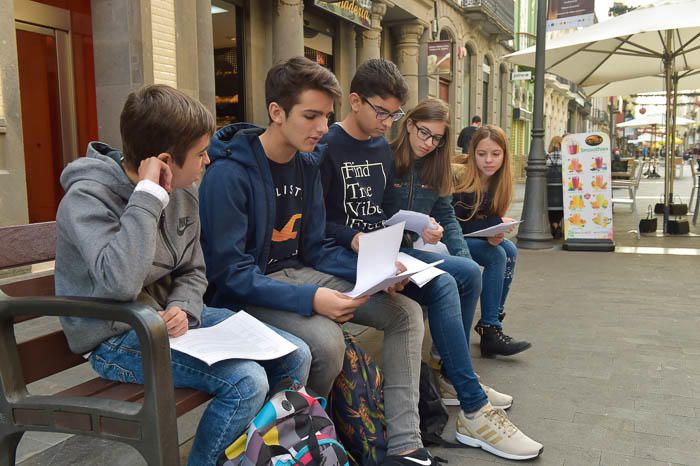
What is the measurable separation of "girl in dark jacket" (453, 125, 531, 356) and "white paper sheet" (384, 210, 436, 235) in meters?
0.76

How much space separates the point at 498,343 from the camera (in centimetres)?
397

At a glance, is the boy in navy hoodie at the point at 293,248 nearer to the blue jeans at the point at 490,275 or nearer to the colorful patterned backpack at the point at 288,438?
the colorful patterned backpack at the point at 288,438

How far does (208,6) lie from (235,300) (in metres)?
7.23

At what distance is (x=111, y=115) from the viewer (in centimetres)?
754

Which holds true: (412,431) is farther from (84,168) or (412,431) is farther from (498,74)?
(498,74)

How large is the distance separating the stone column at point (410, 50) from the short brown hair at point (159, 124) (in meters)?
14.5

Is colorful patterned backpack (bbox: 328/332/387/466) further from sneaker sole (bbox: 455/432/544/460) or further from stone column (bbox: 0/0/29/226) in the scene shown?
stone column (bbox: 0/0/29/226)

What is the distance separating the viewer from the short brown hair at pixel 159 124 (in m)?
1.99

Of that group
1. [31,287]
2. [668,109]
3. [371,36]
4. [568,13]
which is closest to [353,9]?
[371,36]

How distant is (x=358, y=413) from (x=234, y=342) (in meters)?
0.77

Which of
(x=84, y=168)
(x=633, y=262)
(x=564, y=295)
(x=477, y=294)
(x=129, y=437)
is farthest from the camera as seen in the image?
(x=633, y=262)

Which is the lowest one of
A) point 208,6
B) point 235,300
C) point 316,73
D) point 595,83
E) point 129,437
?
point 129,437

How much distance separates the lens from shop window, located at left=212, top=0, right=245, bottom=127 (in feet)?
34.9

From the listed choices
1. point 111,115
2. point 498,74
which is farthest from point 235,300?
point 498,74
